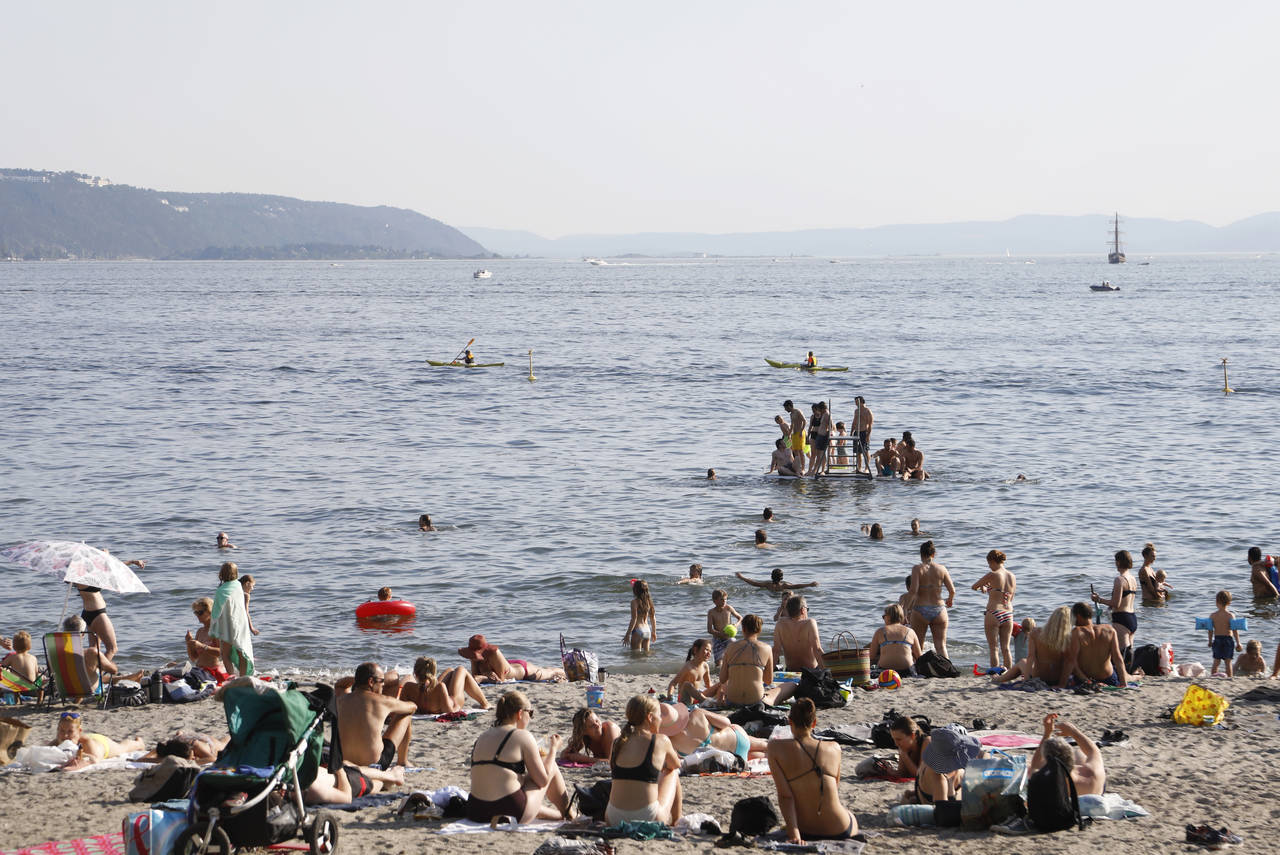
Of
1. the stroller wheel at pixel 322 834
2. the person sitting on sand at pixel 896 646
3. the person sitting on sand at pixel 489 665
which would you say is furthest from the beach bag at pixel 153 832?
the person sitting on sand at pixel 896 646

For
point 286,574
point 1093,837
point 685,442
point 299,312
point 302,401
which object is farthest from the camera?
point 299,312

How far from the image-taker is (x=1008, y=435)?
40.4m

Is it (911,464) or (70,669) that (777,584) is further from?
(911,464)

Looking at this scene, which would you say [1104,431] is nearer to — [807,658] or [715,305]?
[807,658]

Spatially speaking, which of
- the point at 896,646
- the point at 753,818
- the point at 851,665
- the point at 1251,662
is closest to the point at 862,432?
the point at 1251,662

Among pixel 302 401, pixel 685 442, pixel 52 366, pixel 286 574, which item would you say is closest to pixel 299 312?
pixel 52 366

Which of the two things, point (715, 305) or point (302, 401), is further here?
point (715, 305)

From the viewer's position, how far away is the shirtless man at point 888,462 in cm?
3155

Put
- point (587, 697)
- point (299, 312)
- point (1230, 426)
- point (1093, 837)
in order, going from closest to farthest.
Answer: point (1093, 837), point (587, 697), point (1230, 426), point (299, 312)

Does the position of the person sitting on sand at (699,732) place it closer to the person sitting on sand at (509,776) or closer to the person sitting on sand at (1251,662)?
the person sitting on sand at (509,776)

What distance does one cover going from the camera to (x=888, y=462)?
3161cm

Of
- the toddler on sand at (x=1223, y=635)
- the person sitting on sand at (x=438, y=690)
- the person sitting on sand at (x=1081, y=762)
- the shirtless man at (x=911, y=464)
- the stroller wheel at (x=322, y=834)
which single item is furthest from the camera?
the shirtless man at (x=911, y=464)

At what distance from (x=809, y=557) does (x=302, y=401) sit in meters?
31.9

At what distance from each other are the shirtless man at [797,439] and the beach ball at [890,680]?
1760 centimetres
